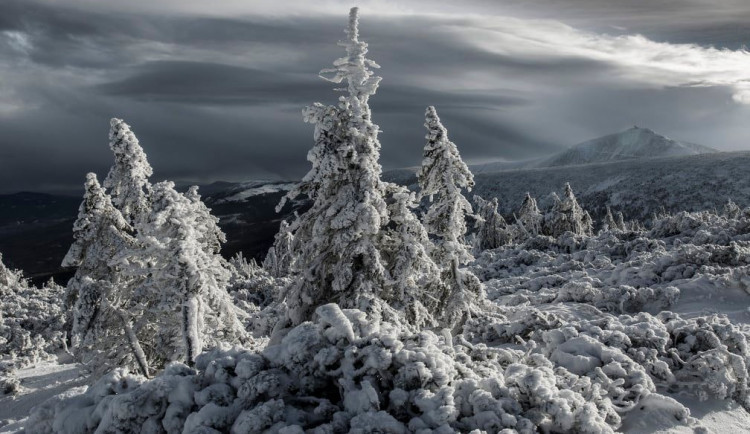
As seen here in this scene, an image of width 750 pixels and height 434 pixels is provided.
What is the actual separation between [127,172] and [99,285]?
4225mm

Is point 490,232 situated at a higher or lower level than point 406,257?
lower

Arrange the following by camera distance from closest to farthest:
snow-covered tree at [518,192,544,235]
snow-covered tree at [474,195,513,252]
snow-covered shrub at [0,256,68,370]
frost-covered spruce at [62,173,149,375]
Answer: frost-covered spruce at [62,173,149,375] < snow-covered shrub at [0,256,68,370] < snow-covered tree at [474,195,513,252] < snow-covered tree at [518,192,544,235]

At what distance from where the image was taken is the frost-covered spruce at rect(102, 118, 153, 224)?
731 inches

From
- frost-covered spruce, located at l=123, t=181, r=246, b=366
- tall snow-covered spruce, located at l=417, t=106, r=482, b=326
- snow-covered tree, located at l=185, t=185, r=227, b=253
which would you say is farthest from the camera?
tall snow-covered spruce, located at l=417, t=106, r=482, b=326

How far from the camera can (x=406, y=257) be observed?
14.9 metres

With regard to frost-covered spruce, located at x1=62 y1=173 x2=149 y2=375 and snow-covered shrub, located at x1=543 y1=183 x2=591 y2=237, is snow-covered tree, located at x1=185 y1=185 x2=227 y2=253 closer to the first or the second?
frost-covered spruce, located at x1=62 y1=173 x2=149 y2=375

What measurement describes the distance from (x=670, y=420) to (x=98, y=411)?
9330 millimetres

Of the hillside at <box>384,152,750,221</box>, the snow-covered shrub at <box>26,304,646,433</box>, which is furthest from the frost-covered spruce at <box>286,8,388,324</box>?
the hillside at <box>384,152,750,221</box>

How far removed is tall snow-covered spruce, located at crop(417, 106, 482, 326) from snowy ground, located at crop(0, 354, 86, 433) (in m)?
17.1

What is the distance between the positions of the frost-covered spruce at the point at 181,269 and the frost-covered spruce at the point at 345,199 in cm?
335

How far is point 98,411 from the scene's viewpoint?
26.6 feet

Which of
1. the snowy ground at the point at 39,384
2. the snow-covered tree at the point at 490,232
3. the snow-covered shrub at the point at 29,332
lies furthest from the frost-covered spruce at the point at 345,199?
the snow-covered tree at the point at 490,232

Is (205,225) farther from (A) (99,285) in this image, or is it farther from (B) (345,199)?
(B) (345,199)

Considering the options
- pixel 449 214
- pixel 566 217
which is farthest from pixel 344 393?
pixel 566 217
